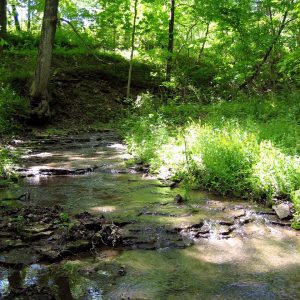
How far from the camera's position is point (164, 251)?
4059mm

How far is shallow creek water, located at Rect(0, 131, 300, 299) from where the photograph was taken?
3.23 m

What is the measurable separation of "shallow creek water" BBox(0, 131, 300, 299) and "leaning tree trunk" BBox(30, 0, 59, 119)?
23.5ft

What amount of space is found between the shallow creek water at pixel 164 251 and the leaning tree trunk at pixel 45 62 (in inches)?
282

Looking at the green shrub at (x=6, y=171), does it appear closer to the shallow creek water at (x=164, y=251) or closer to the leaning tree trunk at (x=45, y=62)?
the shallow creek water at (x=164, y=251)

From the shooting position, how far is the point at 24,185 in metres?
6.44

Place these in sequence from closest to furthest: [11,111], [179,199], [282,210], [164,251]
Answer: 1. [164,251]
2. [282,210]
3. [179,199]
4. [11,111]

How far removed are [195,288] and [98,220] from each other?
5.87 feet

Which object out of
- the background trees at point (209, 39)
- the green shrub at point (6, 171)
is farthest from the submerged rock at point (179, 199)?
the background trees at point (209, 39)

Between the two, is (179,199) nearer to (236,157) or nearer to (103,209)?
(103,209)

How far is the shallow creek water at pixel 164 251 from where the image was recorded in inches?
127

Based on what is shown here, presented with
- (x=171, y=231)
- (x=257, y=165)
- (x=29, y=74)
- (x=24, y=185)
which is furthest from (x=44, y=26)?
(x=171, y=231)

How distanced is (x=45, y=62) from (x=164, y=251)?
36.5 ft

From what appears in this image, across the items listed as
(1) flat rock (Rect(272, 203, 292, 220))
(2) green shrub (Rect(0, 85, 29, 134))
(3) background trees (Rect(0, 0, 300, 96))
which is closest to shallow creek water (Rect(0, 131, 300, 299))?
(1) flat rock (Rect(272, 203, 292, 220))

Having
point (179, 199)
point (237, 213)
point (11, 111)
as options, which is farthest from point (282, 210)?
point (11, 111)
